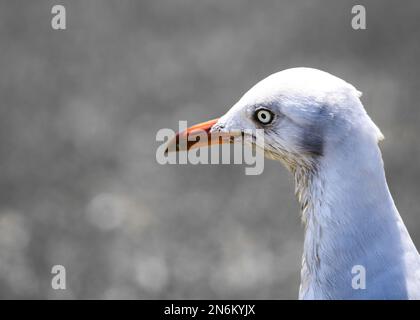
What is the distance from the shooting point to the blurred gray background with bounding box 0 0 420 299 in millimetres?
6234

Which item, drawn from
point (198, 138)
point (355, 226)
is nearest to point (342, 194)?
point (355, 226)

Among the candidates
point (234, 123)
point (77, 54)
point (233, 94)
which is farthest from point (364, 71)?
point (234, 123)

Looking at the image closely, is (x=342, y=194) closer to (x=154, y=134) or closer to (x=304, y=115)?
(x=304, y=115)

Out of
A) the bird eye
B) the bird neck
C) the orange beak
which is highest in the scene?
the bird eye

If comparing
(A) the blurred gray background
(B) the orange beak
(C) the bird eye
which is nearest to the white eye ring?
(C) the bird eye

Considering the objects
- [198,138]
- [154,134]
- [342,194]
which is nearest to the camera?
[342,194]

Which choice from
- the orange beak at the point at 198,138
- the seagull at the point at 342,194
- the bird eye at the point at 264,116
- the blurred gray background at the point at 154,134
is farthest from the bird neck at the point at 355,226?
the blurred gray background at the point at 154,134

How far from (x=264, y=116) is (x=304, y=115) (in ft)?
0.65

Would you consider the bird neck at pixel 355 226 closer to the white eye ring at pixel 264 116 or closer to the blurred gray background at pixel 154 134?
the white eye ring at pixel 264 116

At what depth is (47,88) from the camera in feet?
25.4

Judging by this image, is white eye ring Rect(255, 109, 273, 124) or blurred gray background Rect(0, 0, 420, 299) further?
blurred gray background Rect(0, 0, 420, 299)

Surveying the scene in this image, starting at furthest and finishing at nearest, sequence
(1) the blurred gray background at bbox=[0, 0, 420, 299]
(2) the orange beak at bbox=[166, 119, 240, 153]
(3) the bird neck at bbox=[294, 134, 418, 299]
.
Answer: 1. (1) the blurred gray background at bbox=[0, 0, 420, 299]
2. (2) the orange beak at bbox=[166, 119, 240, 153]
3. (3) the bird neck at bbox=[294, 134, 418, 299]

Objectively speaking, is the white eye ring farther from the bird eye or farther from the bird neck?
the bird neck

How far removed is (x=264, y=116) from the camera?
3.11 metres
